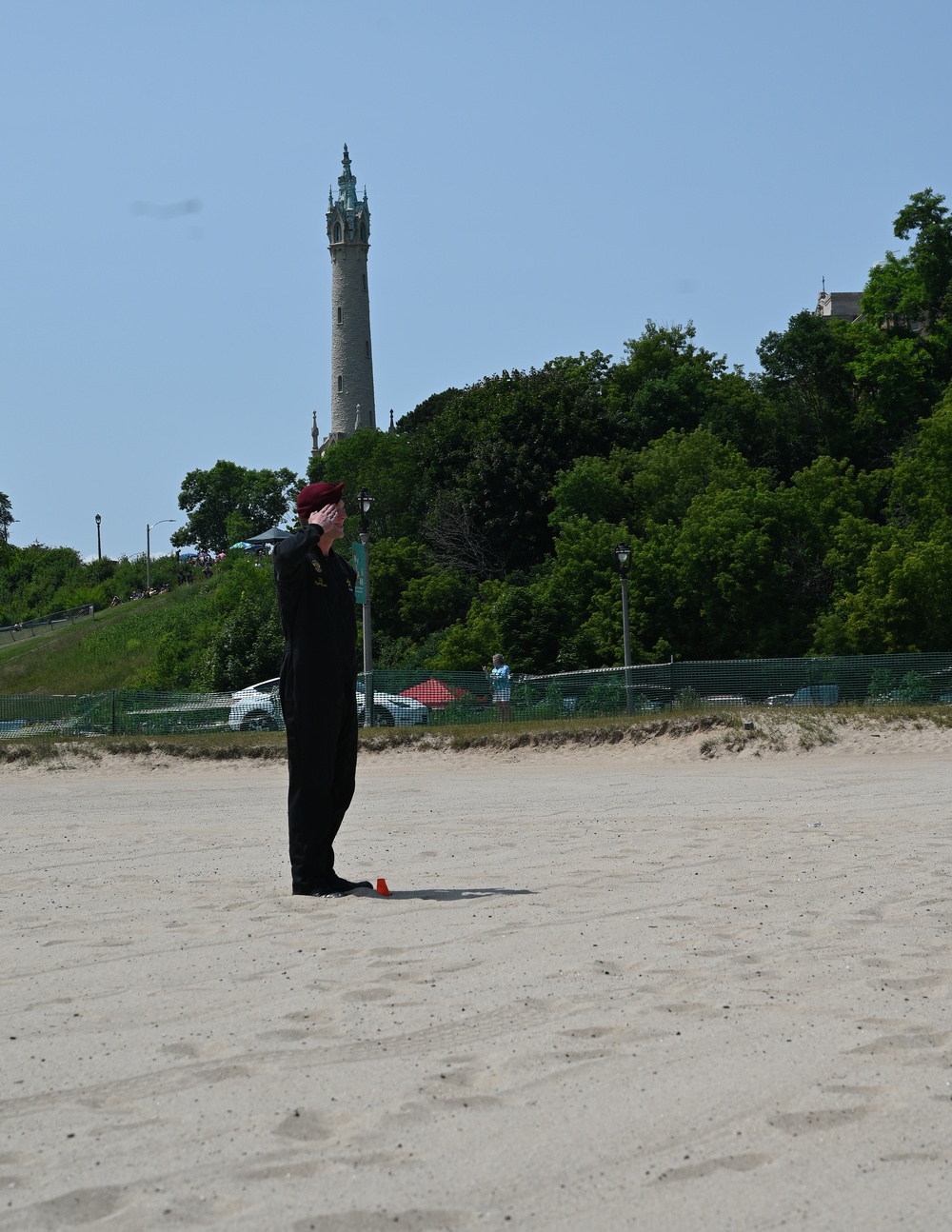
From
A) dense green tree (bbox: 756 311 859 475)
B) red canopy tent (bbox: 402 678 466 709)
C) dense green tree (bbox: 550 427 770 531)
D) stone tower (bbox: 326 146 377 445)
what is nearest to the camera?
red canopy tent (bbox: 402 678 466 709)

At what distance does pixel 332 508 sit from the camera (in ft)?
28.4

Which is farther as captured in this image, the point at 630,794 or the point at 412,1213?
the point at 630,794

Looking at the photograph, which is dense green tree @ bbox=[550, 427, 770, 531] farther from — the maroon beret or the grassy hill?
the maroon beret

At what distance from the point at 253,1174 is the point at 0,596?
113845mm

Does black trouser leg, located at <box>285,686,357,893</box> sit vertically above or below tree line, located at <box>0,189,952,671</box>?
below

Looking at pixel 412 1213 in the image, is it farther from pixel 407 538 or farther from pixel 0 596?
pixel 0 596

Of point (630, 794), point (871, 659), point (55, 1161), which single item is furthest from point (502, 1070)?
point (871, 659)

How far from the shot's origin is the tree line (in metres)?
45.4

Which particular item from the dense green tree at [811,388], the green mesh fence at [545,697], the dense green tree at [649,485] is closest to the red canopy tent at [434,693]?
the green mesh fence at [545,697]

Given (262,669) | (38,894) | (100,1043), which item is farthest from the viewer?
(262,669)

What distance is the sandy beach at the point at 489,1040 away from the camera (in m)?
3.67

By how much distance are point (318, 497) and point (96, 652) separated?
6472 cm

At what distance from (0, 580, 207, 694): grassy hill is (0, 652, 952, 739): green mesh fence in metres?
32.6

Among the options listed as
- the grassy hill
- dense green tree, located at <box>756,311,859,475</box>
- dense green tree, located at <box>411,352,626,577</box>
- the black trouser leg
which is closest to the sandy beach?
the black trouser leg
